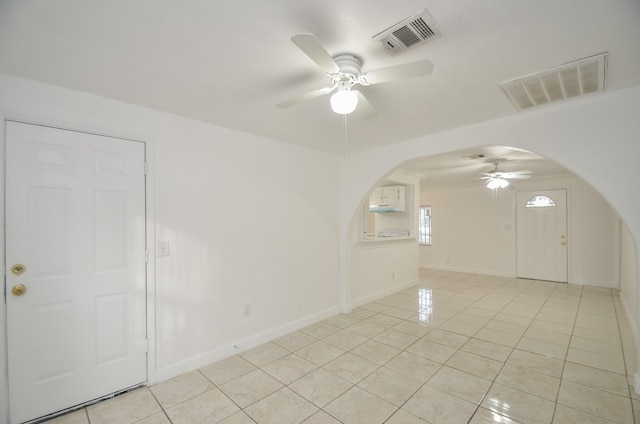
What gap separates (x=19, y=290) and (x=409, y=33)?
3109 mm

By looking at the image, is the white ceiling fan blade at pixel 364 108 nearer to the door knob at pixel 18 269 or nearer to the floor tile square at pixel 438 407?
the floor tile square at pixel 438 407

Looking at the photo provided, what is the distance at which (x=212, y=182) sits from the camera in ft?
9.38

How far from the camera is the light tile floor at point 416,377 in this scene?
2.04m

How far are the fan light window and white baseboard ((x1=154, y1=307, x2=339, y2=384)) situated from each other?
6.22 meters

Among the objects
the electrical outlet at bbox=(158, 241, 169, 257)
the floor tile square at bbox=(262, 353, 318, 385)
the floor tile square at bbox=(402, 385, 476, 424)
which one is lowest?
the floor tile square at bbox=(262, 353, 318, 385)

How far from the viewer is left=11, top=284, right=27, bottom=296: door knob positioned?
6.32 feet

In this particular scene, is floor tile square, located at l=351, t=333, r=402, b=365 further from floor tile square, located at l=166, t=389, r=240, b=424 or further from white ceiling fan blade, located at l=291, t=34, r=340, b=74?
white ceiling fan blade, located at l=291, t=34, r=340, b=74

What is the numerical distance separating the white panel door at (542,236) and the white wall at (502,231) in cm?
12

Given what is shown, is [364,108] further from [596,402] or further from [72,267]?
[596,402]

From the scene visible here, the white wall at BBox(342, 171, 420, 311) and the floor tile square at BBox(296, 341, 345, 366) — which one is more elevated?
the white wall at BBox(342, 171, 420, 311)

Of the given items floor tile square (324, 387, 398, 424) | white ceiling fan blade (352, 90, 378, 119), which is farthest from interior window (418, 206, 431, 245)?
white ceiling fan blade (352, 90, 378, 119)

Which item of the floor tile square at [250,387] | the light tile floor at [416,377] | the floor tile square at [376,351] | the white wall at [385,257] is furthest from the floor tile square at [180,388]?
the white wall at [385,257]

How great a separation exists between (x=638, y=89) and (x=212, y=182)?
3.76m

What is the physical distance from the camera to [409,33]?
1482 mm
